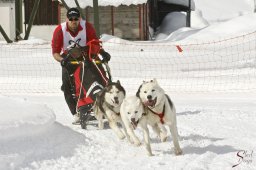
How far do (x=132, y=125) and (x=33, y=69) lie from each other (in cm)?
966

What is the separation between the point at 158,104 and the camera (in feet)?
17.5

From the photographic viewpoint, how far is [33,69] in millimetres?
14820

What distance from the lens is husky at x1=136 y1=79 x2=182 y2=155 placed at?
5.29 m

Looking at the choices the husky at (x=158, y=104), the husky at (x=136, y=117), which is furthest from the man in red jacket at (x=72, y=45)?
the husky at (x=158, y=104)

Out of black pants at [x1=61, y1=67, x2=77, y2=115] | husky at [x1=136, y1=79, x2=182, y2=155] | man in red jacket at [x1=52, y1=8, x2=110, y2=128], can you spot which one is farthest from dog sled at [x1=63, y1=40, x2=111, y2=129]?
husky at [x1=136, y1=79, x2=182, y2=155]

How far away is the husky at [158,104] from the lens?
529cm

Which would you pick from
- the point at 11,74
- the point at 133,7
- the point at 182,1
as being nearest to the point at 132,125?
the point at 11,74

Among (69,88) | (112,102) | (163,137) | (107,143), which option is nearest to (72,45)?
(69,88)

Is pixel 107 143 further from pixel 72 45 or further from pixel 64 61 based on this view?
pixel 72 45

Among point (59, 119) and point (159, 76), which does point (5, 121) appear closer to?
point (59, 119)

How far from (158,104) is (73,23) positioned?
2248 millimetres

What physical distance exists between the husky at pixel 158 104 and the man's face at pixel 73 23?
6.50 feet

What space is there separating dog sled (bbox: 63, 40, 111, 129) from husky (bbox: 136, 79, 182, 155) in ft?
4.66

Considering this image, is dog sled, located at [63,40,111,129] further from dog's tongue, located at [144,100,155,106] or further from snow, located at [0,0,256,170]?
dog's tongue, located at [144,100,155,106]
